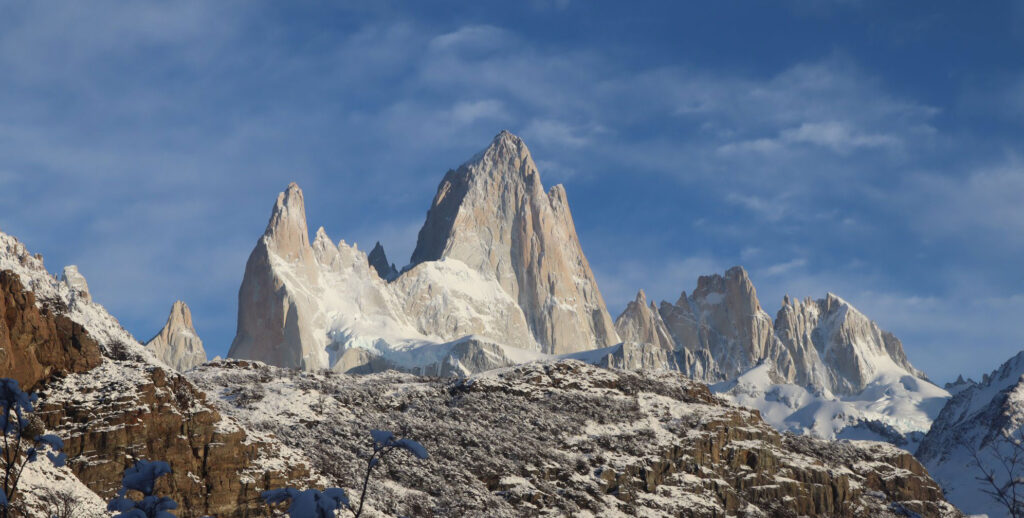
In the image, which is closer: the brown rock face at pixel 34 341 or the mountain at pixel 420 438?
the brown rock face at pixel 34 341

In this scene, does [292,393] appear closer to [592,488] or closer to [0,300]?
[592,488]

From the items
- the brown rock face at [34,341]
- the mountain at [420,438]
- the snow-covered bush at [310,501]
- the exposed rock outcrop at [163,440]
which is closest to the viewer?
the snow-covered bush at [310,501]

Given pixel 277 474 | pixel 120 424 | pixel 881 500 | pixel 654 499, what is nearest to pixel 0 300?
pixel 120 424

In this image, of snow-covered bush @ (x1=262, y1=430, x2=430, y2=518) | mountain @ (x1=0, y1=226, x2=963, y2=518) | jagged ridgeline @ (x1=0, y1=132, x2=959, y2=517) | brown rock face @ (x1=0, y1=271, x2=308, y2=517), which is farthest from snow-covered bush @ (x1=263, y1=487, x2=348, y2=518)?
brown rock face @ (x1=0, y1=271, x2=308, y2=517)

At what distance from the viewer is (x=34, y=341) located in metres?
63.3

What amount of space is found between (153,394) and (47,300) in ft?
29.4

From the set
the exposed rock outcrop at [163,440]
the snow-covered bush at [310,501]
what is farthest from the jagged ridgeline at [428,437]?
the snow-covered bush at [310,501]

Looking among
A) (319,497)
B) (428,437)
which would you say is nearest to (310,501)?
(319,497)

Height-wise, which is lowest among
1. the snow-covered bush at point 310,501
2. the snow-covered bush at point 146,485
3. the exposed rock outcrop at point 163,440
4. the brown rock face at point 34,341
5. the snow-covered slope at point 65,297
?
the snow-covered bush at point 310,501

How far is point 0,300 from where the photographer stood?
6112 centimetres

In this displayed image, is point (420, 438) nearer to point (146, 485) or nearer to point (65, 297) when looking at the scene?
point (65, 297)

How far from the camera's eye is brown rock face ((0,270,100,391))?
6081 centimetres

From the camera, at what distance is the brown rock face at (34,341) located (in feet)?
200

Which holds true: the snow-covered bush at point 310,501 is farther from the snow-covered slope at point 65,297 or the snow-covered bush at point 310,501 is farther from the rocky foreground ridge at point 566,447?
the rocky foreground ridge at point 566,447
